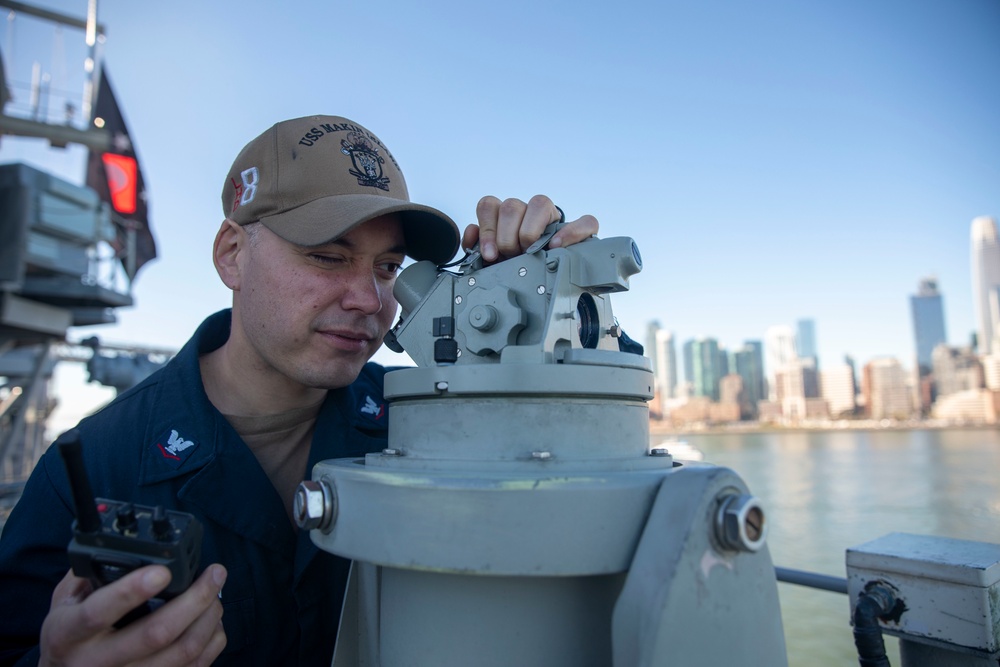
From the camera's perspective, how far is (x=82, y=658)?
0.94 m

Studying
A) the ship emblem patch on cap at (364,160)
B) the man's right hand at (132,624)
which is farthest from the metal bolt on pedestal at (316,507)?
the ship emblem patch on cap at (364,160)

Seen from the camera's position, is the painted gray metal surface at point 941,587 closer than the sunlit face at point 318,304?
Yes

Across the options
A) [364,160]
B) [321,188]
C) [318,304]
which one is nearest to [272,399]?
[318,304]

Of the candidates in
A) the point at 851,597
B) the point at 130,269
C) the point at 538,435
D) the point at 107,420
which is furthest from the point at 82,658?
the point at 130,269

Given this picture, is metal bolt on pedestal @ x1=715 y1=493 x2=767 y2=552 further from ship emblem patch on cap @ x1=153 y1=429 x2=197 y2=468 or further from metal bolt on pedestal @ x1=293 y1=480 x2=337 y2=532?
ship emblem patch on cap @ x1=153 y1=429 x2=197 y2=468

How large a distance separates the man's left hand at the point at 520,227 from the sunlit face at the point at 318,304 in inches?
15.0

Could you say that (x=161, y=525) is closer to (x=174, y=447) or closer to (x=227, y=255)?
(x=174, y=447)

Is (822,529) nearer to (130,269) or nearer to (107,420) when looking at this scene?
(130,269)

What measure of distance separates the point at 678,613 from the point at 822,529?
19722 millimetres

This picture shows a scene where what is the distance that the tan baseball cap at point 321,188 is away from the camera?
153 centimetres

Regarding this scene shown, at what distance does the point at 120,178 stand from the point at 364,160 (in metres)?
10.7

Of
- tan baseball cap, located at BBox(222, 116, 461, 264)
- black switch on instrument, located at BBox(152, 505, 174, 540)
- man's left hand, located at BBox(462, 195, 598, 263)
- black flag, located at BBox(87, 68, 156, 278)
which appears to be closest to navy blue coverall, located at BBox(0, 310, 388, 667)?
tan baseball cap, located at BBox(222, 116, 461, 264)

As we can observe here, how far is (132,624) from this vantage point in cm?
93

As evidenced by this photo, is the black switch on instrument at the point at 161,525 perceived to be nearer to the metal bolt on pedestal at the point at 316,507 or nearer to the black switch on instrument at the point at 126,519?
Answer: the black switch on instrument at the point at 126,519
